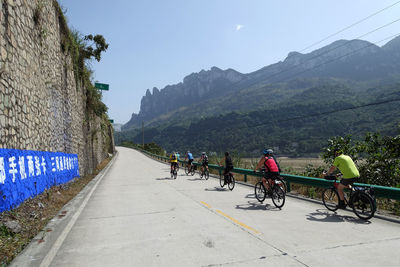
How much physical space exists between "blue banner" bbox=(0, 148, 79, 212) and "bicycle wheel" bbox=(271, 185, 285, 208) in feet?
23.4

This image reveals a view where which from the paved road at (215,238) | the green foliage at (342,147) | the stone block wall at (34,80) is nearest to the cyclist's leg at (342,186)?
the paved road at (215,238)

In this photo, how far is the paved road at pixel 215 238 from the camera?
170 inches

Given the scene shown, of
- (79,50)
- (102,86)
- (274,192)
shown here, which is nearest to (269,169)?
(274,192)

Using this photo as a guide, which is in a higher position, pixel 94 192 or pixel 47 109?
pixel 47 109

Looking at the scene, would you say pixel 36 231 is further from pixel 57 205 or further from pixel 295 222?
pixel 295 222

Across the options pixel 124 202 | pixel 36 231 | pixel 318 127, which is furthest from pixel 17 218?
pixel 318 127

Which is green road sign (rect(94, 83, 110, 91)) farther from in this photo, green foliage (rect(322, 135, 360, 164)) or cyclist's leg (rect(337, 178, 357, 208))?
cyclist's leg (rect(337, 178, 357, 208))

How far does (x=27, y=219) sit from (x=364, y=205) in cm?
829

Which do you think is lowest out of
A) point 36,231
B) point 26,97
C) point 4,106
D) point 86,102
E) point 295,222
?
point 295,222

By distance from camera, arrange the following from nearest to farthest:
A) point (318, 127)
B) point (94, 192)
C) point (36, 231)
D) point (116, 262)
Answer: point (116, 262)
point (36, 231)
point (94, 192)
point (318, 127)

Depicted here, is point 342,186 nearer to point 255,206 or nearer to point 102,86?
point 255,206

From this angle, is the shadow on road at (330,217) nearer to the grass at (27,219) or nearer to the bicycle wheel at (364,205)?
the bicycle wheel at (364,205)

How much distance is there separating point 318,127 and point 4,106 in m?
90.1

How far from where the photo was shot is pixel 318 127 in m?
86.6
